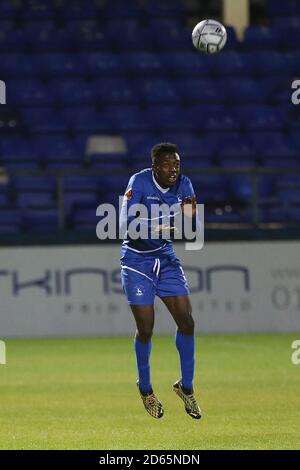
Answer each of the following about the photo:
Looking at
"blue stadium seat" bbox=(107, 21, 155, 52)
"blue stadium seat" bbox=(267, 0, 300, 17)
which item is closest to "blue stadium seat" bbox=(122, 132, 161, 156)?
"blue stadium seat" bbox=(107, 21, 155, 52)

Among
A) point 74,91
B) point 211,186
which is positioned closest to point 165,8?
point 74,91

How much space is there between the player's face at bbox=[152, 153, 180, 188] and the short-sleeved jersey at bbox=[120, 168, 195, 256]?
0.44ft

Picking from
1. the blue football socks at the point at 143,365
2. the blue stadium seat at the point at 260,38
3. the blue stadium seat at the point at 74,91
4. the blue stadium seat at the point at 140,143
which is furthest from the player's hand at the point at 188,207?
the blue stadium seat at the point at 260,38

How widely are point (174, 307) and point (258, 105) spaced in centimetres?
1261

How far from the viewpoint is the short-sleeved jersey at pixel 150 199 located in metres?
9.78

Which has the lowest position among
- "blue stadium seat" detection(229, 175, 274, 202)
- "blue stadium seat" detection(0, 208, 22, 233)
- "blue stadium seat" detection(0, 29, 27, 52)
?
"blue stadium seat" detection(0, 208, 22, 233)

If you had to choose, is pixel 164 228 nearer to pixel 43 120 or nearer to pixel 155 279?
pixel 155 279

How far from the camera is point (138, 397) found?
12.0m

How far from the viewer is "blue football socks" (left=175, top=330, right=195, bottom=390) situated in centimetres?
995

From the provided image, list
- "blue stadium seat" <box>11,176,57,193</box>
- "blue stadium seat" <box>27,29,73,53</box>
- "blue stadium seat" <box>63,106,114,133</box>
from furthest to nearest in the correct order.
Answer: "blue stadium seat" <box>27,29,73,53</box> < "blue stadium seat" <box>63,106,114,133</box> < "blue stadium seat" <box>11,176,57,193</box>

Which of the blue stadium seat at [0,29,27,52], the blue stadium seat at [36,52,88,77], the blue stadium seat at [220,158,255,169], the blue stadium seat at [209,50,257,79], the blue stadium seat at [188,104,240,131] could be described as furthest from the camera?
the blue stadium seat at [209,50,257,79]

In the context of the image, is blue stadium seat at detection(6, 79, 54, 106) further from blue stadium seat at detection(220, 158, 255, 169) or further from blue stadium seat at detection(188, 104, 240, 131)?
blue stadium seat at detection(220, 158, 255, 169)

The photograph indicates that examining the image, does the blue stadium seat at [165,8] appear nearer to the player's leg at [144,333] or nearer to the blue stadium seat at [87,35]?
the blue stadium seat at [87,35]

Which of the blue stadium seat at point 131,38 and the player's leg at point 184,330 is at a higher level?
the blue stadium seat at point 131,38
